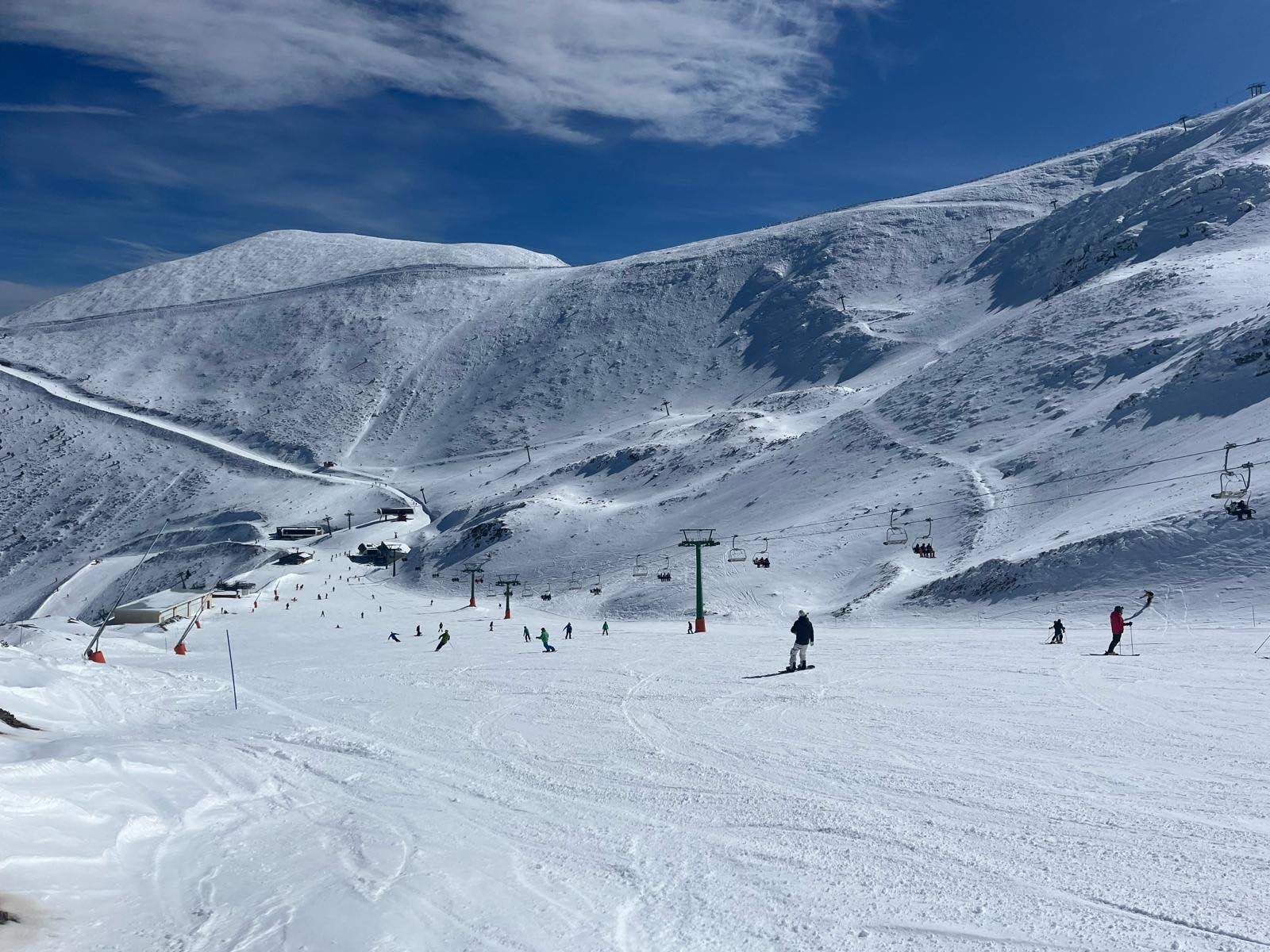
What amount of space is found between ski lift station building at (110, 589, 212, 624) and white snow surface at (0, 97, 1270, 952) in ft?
Result: 9.82

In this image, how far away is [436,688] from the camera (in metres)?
20.0

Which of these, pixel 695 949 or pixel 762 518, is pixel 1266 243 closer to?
pixel 762 518

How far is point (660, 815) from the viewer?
9234 millimetres

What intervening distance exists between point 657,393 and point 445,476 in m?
35.2

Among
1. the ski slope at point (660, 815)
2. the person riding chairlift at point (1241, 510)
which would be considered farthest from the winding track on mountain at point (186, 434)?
the ski slope at point (660, 815)

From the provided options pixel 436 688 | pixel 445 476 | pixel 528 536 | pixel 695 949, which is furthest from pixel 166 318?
pixel 695 949

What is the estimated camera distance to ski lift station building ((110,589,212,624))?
55.8 metres

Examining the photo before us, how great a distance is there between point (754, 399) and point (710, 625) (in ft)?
286

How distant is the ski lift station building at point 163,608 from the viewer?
183ft

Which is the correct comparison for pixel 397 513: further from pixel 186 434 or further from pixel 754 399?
pixel 186 434

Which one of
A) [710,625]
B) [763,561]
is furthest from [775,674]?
[763,561]

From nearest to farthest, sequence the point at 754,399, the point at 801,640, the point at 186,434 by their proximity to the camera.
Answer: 1. the point at 801,640
2. the point at 754,399
3. the point at 186,434

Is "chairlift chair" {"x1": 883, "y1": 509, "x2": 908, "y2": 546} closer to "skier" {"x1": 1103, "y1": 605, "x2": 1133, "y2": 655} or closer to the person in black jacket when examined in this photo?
"skier" {"x1": 1103, "y1": 605, "x2": 1133, "y2": 655}

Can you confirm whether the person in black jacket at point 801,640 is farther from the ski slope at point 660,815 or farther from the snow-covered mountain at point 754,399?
the snow-covered mountain at point 754,399
